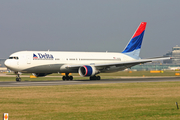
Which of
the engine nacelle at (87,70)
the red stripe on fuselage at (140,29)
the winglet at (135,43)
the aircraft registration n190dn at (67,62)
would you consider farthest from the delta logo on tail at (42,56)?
the red stripe on fuselage at (140,29)

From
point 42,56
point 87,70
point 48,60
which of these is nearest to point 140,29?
point 87,70

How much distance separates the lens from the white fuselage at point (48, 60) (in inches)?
1604

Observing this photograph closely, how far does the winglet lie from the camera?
5294cm

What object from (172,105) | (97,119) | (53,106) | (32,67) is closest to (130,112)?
(97,119)

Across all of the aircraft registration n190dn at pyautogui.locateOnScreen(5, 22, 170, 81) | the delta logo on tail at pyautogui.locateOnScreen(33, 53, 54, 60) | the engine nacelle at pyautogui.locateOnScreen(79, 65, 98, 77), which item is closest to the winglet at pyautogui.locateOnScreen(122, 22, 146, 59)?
the aircraft registration n190dn at pyautogui.locateOnScreen(5, 22, 170, 81)

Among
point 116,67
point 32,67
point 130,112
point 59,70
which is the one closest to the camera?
point 130,112

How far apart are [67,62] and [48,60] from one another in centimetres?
330

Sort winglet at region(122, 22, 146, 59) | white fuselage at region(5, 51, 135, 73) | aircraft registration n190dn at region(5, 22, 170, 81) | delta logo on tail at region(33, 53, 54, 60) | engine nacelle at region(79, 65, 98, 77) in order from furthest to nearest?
winglet at region(122, 22, 146, 59), engine nacelle at region(79, 65, 98, 77), delta logo on tail at region(33, 53, 54, 60), aircraft registration n190dn at region(5, 22, 170, 81), white fuselage at region(5, 51, 135, 73)

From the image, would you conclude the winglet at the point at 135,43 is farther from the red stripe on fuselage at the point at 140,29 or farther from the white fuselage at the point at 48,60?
the white fuselage at the point at 48,60

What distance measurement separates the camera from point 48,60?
42.5 m

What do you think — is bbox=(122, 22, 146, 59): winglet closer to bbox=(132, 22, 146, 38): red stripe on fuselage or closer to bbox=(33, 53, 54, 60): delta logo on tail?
bbox=(132, 22, 146, 38): red stripe on fuselage

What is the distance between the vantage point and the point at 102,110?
15.2 meters

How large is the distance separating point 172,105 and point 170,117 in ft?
12.0

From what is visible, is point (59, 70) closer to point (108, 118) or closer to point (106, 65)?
point (106, 65)
